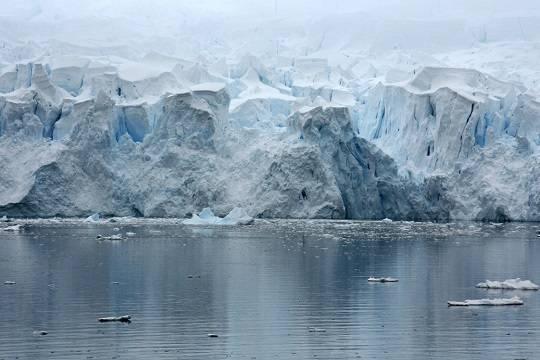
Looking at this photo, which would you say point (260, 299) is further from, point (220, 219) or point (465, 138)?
point (465, 138)

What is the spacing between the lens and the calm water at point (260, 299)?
9.77 m

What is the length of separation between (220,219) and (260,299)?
17456 millimetres

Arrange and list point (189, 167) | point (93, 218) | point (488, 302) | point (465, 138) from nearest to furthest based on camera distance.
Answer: point (488, 302), point (93, 218), point (189, 167), point (465, 138)

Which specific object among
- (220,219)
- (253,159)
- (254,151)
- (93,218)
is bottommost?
(220,219)

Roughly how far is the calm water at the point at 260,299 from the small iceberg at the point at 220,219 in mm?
5594

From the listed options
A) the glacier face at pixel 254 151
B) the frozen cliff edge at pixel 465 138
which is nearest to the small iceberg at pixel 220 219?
the glacier face at pixel 254 151

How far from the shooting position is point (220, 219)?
100 feet

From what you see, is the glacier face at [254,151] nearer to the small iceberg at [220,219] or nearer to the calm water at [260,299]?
the small iceberg at [220,219]

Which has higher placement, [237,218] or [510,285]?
[510,285]

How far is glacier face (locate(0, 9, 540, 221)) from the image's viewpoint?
31047 millimetres

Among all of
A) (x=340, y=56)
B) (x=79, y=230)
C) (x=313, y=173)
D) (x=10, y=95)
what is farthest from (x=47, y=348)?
(x=340, y=56)

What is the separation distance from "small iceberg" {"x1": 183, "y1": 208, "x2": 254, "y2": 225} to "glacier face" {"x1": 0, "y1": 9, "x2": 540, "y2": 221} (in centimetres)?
122

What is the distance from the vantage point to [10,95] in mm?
33219

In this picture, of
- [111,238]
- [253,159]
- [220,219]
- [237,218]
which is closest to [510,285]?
[111,238]
